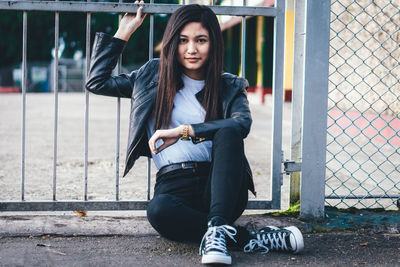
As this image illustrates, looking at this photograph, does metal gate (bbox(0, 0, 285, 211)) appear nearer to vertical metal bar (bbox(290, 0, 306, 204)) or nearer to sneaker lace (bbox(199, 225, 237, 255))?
vertical metal bar (bbox(290, 0, 306, 204))

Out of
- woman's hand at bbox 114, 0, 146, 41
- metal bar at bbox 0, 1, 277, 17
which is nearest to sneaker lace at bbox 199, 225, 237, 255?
woman's hand at bbox 114, 0, 146, 41

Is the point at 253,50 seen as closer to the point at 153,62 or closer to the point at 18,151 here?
the point at 18,151

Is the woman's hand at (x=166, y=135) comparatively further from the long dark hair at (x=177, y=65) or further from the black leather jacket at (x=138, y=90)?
the long dark hair at (x=177, y=65)

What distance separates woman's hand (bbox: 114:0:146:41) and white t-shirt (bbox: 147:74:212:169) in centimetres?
40

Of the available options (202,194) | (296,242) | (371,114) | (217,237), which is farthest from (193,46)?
(371,114)

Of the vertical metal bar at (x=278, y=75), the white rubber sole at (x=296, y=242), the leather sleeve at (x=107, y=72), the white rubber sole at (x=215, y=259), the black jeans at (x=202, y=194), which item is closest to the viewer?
the white rubber sole at (x=215, y=259)

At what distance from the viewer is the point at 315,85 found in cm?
307

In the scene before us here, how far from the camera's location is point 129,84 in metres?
2.89

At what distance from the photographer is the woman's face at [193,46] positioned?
2.70m

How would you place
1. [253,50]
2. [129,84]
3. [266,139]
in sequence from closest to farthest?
[129,84], [266,139], [253,50]

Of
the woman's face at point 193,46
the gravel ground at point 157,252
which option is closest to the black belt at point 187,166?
the gravel ground at point 157,252

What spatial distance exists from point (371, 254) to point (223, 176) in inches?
34.2

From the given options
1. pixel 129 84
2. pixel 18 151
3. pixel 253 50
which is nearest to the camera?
pixel 129 84

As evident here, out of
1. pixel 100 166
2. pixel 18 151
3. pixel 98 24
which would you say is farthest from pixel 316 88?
pixel 98 24
